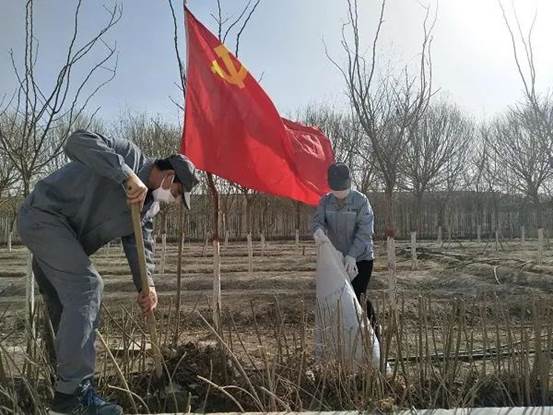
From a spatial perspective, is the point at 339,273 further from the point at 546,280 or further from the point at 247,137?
the point at 546,280

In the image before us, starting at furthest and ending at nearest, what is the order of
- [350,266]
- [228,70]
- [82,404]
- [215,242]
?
[228,70] < [215,242] < [350,266] < [82,404]

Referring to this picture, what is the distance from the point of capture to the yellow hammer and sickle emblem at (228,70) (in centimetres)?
421

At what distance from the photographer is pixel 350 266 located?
380cm

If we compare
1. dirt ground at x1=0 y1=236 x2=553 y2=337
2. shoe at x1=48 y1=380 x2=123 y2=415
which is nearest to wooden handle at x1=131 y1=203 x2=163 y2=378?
shoe at x1=48 y1=380 x2=123 y2=415

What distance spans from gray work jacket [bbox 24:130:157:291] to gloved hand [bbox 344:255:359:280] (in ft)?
5.28

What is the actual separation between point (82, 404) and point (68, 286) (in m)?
0.50

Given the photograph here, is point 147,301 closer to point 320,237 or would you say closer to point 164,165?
point 164,165

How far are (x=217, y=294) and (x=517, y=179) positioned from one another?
89.7 feet

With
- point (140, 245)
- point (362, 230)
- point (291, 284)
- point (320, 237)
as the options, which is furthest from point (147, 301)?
point (291, 284)

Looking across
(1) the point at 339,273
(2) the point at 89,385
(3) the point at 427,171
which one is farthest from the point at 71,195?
(3) the point at 427,171

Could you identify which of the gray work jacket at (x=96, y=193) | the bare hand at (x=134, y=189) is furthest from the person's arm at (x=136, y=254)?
the bare hand at (x=134, y=189)

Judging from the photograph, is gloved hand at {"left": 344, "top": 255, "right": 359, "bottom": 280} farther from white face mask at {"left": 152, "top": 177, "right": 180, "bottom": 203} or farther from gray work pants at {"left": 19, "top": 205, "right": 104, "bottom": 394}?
gray work pants at {"left": 19, "top": 205, "right": 104, "bottom": 394}

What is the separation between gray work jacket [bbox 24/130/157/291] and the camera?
230 centimetres

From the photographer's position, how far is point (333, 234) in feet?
13.4
